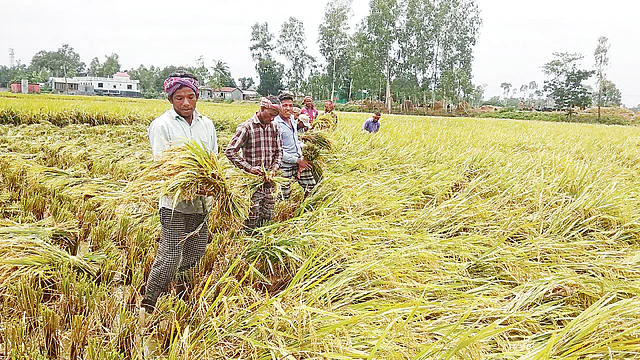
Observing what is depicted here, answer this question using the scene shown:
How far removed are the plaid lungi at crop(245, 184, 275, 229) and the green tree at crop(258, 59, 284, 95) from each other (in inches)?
1745

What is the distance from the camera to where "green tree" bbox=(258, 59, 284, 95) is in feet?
151

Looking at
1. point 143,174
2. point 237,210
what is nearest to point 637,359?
point 237,210

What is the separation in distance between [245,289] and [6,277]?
1.22m

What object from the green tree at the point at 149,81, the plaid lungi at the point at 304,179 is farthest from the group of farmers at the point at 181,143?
the green tree at the point at 149,81

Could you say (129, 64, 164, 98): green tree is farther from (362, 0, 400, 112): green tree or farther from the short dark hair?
the short dark hair

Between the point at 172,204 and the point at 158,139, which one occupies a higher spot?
the point at 158,139

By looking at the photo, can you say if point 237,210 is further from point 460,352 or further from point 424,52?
point 424,52

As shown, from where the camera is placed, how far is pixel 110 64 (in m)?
77.2

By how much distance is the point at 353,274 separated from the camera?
6.49ft

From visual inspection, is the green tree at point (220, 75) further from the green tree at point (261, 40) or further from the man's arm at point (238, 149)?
the man's arm at point (238, 149)

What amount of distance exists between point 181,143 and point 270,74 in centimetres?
4594

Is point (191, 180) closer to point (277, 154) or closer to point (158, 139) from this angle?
point (158, 139)

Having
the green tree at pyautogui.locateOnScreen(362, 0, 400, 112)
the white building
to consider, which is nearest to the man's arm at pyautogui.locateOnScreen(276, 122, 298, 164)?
the green tree at pyautogui.locateOnScreen(362, 0, 400, 112)

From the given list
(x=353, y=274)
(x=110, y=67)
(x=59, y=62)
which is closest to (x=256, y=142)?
(x=353, y=274)
